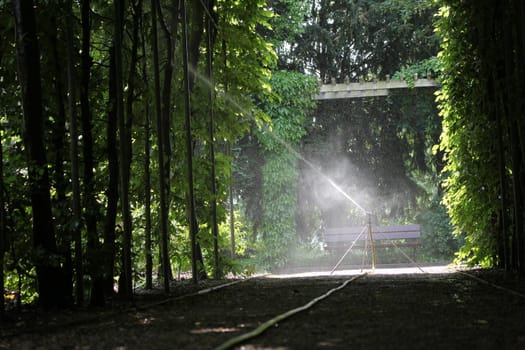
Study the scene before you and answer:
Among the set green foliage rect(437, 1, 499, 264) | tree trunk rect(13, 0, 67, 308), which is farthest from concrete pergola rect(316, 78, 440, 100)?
tree trunk rect(13, 0, 67, 308)

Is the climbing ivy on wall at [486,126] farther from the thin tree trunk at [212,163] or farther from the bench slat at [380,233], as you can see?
the bench slat at [380,233]

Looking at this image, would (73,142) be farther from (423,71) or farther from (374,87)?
(423,71)

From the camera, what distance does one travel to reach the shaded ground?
479 cm

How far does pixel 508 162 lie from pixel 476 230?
1482 millimetres

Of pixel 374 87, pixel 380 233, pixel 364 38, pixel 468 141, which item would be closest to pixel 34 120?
pixel 468 141

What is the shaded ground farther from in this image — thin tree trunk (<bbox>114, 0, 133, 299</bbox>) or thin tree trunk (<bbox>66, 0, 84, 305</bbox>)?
thin tree trunk (<bbox>66, 0, 84, 305</bbox>)

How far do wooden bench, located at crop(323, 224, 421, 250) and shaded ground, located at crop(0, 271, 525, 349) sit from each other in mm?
15035

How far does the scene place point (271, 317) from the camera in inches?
247

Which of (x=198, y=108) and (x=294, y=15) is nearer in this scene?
(x=198, y=108)

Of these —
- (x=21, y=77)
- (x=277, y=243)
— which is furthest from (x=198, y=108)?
(x=277, y=243)

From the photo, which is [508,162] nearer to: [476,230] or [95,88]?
[476,230]

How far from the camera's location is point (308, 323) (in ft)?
19.0

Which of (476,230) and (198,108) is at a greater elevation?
(198,108)

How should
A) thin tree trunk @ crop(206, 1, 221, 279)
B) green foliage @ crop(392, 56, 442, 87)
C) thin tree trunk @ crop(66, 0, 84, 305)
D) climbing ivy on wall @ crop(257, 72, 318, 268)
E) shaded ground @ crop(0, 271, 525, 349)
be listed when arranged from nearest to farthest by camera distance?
shaded ground @ crop(0, 271, 525, 349)
thin tree trunk @ crop(66, 0, 84, 305)
thin tree trunk @ crop(206, 1, 221, 279)
green foliage @ crop(392, 56, 442, 87)
climbing ivy on wall @ crop(257, 72, 318, 268)
